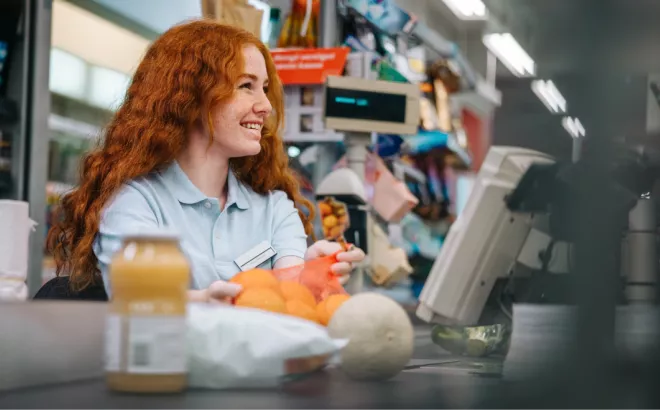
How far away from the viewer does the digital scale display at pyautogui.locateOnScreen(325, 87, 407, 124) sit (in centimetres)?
321

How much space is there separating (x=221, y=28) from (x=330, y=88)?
3.52 feet

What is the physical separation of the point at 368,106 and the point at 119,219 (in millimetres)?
1480

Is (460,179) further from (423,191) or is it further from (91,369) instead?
(91,369)

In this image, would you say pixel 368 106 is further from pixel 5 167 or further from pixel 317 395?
pixel 317 395

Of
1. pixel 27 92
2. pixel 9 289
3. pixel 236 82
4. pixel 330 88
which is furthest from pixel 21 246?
pixel 27 92

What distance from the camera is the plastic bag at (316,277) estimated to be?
1.23 meters

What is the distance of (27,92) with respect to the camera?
13.9 feet

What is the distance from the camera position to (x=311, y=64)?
351 centimetres

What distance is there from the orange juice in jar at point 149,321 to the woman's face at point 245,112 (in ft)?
4.08

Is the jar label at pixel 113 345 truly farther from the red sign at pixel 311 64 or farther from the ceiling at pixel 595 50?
the red sign at pixel 311 64

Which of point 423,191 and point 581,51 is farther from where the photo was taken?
point 423,191

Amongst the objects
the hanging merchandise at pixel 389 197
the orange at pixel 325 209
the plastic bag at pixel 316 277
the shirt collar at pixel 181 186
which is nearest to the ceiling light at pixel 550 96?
Result: the plastic bag at pixel 316 277

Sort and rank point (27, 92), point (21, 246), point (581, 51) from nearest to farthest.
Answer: point (581, 51) → point (21, 246) → point (27, 92)

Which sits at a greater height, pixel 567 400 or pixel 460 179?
pixel 460 179
